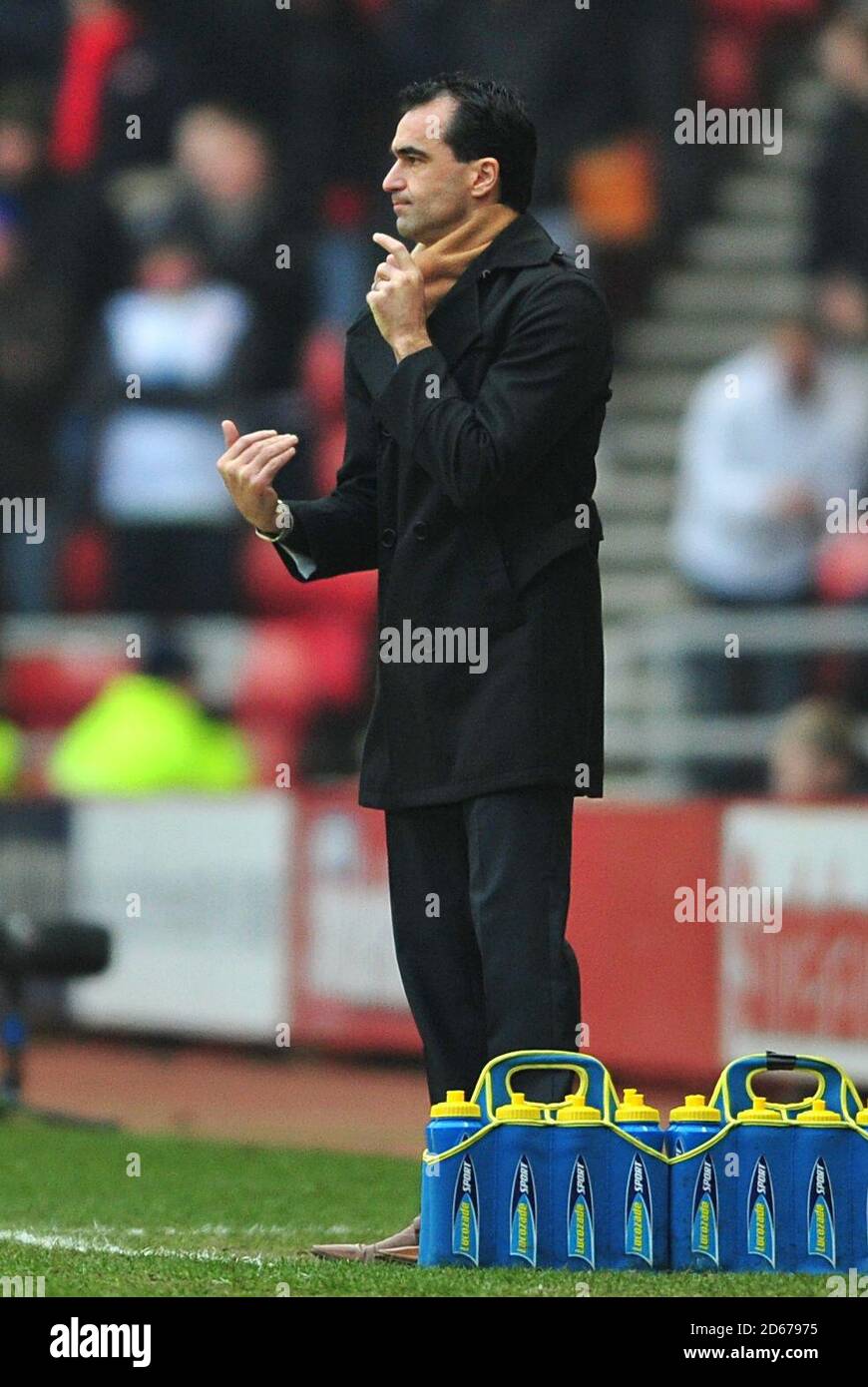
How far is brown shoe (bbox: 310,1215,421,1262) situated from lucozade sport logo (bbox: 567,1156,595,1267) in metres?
→ 0.37

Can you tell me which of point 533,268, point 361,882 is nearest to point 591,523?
point 533,268

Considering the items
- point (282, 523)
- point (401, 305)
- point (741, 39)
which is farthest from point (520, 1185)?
point (741, 39)

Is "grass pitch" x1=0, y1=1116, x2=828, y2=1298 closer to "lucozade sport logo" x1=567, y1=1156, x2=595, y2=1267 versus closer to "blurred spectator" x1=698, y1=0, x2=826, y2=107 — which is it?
"lucozade sport logo" x1=567, y1=1156, x2=595, y2=1267

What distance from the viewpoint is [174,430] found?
1422 cm

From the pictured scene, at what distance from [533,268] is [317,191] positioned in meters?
9.75

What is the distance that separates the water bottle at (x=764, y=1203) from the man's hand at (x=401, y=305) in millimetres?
1589

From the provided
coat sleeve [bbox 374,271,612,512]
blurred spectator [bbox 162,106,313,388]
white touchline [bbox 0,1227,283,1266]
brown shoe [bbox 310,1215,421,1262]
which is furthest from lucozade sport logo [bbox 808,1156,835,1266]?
blurred spectator [bbox 162,106,313,388]

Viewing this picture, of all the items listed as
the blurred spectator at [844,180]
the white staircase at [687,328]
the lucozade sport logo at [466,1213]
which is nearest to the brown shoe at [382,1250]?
the lucozade sport logo at [466,1213]

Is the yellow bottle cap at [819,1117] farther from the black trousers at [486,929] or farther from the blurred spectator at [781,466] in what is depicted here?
the blurred spectator at [781,466]

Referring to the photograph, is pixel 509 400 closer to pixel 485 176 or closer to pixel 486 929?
pixel 485 176

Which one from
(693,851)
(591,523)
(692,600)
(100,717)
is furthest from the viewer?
(100,717)

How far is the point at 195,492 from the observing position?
46.2ft

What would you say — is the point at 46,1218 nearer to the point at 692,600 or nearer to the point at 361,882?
the point at 361,882

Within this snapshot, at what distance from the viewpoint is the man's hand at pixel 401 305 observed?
560 centimetres
